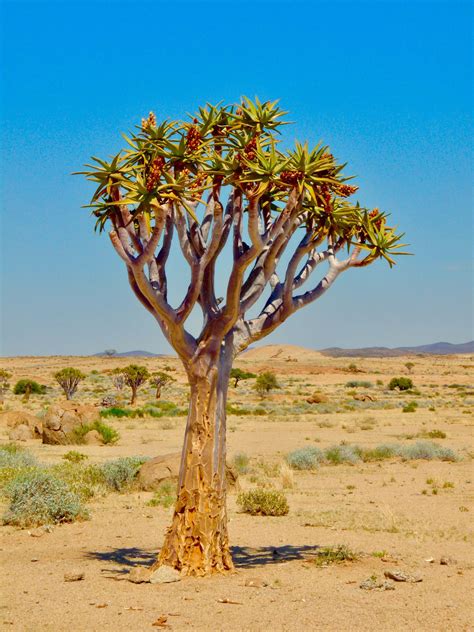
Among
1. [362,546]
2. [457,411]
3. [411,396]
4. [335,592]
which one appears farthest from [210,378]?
[411,396]

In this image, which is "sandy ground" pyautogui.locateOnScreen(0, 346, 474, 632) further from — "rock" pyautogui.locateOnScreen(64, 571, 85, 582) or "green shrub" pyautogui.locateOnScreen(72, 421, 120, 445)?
"green shrub" pyautogui.locateOnScreen(72, 421, 120, 445)

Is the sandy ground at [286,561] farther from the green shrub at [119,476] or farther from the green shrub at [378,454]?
the green shrub at [378,454]

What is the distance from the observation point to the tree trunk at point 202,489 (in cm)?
978

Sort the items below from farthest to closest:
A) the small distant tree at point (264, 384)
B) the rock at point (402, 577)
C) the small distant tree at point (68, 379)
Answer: the small distant tree at point (264, 384), the small distant tree at point (68, 379), the rock at point (402, 577)

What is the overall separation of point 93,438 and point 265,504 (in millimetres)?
13350

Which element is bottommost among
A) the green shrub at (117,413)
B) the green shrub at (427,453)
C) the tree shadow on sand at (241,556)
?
the tree shadow on sand at (241,556)

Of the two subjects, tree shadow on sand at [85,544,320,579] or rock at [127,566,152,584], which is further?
tree shadow on sand at [85,544,320,579]

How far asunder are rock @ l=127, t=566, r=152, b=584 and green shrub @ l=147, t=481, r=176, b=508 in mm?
5539

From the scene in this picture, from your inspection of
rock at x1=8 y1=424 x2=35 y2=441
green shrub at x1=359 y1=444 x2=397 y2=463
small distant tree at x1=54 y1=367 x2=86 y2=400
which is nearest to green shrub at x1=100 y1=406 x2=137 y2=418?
rock at x1=8 y1=424 x2=35 y2=441

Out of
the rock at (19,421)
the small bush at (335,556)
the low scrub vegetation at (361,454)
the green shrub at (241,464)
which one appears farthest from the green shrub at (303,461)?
the rock at (19,421)

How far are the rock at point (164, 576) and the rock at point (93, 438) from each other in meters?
17.8

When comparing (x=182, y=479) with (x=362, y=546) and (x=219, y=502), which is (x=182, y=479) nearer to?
(x=219, y=502)

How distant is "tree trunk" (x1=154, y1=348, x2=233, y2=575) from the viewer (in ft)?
32.1

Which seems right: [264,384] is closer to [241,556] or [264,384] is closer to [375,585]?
[241,556]
